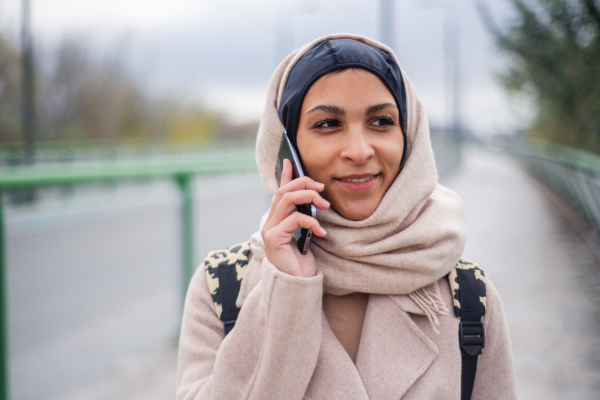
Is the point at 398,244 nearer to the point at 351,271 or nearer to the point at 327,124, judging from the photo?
the point at 351,271

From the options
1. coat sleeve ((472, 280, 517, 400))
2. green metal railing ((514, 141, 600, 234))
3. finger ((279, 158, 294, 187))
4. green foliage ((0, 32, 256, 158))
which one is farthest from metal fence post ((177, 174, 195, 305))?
green foliage ((0, 32, 256, 158))

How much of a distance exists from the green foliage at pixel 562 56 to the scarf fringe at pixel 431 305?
7278mm

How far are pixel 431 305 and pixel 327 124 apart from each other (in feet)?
2.14

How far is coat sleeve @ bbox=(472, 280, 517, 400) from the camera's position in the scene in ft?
5.55

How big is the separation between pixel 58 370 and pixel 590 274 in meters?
6.25

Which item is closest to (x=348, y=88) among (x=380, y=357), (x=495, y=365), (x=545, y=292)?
(x=380, y=357)

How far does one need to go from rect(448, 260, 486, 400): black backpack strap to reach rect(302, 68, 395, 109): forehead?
2.12 ft

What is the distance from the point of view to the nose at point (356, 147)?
1.57 meters

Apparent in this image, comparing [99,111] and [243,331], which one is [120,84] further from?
[243,331]

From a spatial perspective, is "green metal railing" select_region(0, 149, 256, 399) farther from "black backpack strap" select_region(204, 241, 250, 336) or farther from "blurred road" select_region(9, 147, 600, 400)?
"black backpack strap" select_region(204, 241, 250, 336)

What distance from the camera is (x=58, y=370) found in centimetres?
354

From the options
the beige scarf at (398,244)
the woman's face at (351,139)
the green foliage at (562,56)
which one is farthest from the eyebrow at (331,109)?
the green foliage at (562,56)

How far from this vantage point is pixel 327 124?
64.6 inches

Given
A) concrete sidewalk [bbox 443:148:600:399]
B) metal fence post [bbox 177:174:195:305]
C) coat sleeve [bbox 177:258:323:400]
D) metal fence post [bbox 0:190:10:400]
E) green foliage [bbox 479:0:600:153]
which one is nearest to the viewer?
coat sleeve [bbox 177:258:323:400]
